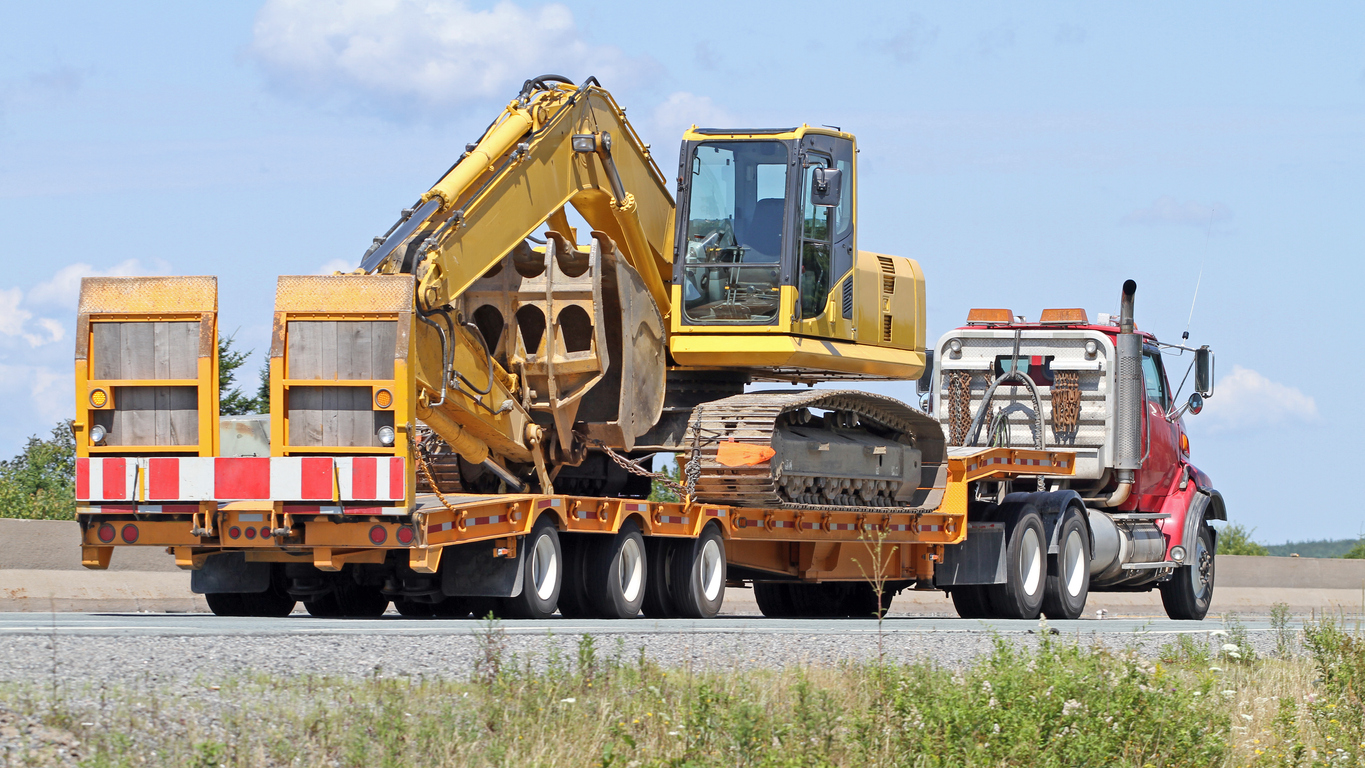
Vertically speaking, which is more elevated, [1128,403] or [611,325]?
[611,325]

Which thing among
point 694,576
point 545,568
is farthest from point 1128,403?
point 545,568

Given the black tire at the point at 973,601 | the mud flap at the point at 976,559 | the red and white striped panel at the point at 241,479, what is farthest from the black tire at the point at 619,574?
the black tire at the point at 973,601

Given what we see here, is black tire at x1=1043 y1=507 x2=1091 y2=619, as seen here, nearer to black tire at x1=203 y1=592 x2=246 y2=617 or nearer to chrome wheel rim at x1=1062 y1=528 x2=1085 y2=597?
chrome wheel rim at x1=1062 y1=528 x2=1085 y2=597

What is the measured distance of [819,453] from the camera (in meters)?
18.5

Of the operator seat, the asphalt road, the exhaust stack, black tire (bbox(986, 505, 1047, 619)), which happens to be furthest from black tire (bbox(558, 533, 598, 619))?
the exhaust stack

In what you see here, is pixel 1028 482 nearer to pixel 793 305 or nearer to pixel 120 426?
pixel 793 305

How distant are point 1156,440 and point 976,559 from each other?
11.6 ft

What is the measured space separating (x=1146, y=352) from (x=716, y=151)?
7.17 metres

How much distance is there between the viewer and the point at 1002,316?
878 inches

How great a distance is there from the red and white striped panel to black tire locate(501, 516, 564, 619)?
1867 millimetres

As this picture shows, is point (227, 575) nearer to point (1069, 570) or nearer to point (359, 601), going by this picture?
point (359, 601)

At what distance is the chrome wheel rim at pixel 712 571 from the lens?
1750 centimetres

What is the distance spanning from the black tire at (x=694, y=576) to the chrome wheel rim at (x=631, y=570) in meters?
0.49

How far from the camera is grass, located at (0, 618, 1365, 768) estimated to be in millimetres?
7641
